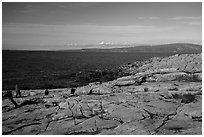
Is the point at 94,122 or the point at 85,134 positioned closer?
the point at 85,134

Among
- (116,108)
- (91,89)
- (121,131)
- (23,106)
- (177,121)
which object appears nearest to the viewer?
(121,131)

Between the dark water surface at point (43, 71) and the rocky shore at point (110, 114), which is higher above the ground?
the rocky shore at point (110, 114)

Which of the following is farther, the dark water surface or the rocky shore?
the dark water surface

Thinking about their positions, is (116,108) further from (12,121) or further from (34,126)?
(12,121)

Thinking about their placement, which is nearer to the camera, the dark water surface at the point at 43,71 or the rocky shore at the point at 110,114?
the rocky shore at the point at 110,114

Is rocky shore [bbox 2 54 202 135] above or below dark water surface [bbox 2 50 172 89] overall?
above

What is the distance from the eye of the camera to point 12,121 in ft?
50.9

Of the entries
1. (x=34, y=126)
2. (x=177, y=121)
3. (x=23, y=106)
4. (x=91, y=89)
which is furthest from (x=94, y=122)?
(x=91, y=89)

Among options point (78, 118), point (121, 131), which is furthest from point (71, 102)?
point (121, 131)

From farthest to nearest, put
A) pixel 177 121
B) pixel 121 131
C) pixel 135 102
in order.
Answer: pixel 135 102 < pixel 177 121 < pixel 121 131

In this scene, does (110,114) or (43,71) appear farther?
(43,71)

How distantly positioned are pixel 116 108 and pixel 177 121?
4554 mm

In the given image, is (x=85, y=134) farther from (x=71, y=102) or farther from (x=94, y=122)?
(x=71, y=102)

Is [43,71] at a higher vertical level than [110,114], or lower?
lower
